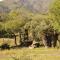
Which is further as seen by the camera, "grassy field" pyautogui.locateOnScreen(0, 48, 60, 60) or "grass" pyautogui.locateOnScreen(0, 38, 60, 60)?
"grass" pyautogui.locateOnScreen(0, 38, 60, 60)

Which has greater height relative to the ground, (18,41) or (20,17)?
(20,17)

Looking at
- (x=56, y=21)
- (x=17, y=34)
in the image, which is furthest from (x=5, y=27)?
(x=56, y=21)

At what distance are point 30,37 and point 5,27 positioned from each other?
4.72 metres

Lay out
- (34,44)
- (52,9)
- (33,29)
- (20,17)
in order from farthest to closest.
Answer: (20,17) → (33,29) → (34,44) → (52,9)

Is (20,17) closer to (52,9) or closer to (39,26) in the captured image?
(39,26)

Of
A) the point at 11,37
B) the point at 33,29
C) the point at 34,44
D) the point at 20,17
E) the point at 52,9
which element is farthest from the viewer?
the point at 11,37

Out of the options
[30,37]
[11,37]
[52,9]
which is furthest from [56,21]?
[11,37]

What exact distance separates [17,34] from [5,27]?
2663 mm

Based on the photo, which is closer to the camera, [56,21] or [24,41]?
[56,21]

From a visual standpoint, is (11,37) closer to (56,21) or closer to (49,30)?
(49,30)

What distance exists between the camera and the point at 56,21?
34.0 meters

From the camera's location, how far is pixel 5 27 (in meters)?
43.9

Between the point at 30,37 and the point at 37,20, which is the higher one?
the point at 37,20

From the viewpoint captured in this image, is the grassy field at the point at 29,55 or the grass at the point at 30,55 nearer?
the grassy field at the point at 29,55
